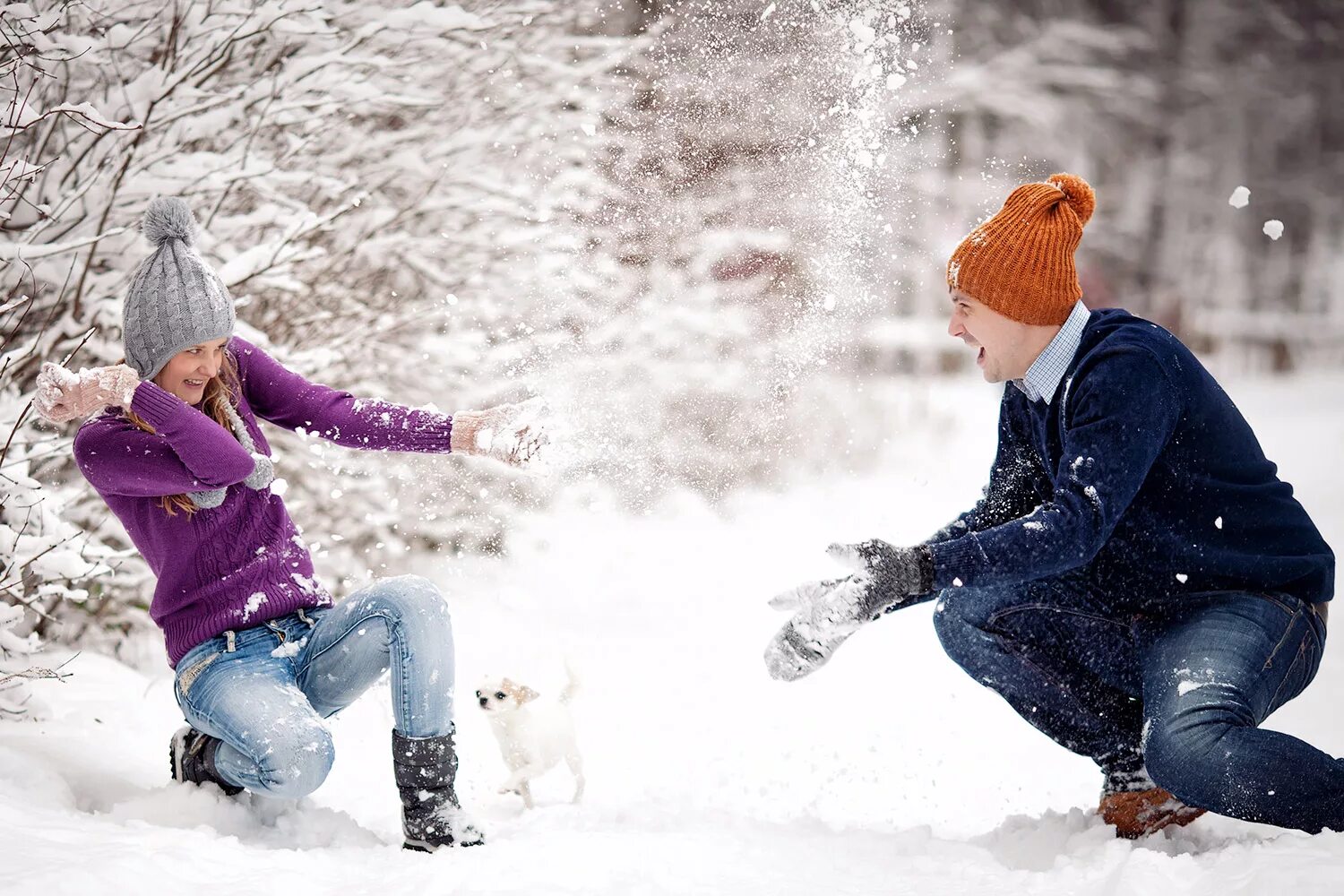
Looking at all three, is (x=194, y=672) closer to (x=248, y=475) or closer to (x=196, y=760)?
(x=196, y=760)

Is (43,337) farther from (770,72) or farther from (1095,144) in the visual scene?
(1095,144)

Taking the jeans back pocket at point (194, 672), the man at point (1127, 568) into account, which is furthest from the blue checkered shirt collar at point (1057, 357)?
the jeans back pocket at point (194, 672)

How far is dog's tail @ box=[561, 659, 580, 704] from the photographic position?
2.49 metres

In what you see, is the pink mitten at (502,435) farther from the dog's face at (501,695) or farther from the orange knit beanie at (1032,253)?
the orange knit beanie at (1032,253)

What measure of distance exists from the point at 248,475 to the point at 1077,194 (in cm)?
174

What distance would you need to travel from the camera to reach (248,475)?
2113 millimetres

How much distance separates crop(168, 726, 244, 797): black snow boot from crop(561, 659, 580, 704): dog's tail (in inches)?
28.7

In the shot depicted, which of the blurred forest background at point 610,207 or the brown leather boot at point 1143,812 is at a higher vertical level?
the blurred forest background at point 610,207

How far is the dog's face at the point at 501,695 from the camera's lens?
7.88ft

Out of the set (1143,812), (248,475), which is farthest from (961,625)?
(248,475)

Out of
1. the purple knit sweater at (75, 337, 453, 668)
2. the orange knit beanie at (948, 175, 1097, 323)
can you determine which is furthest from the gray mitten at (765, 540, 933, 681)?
the purple knit sweater at (75, 337, 453, 668)

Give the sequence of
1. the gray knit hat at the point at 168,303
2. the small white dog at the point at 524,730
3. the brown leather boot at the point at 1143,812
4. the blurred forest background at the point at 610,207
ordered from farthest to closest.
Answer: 1. the blurred forest background at the point at 610,207
2. the small white dog at the point at 524,730
3. the gray knit hat at the point at 168,303
4. the brown leather boot at the point at 1143,812

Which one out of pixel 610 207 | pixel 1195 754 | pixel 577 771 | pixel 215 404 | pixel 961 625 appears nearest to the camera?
pixel 1195 754

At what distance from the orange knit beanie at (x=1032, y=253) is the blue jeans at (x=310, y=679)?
1282 millimetres
